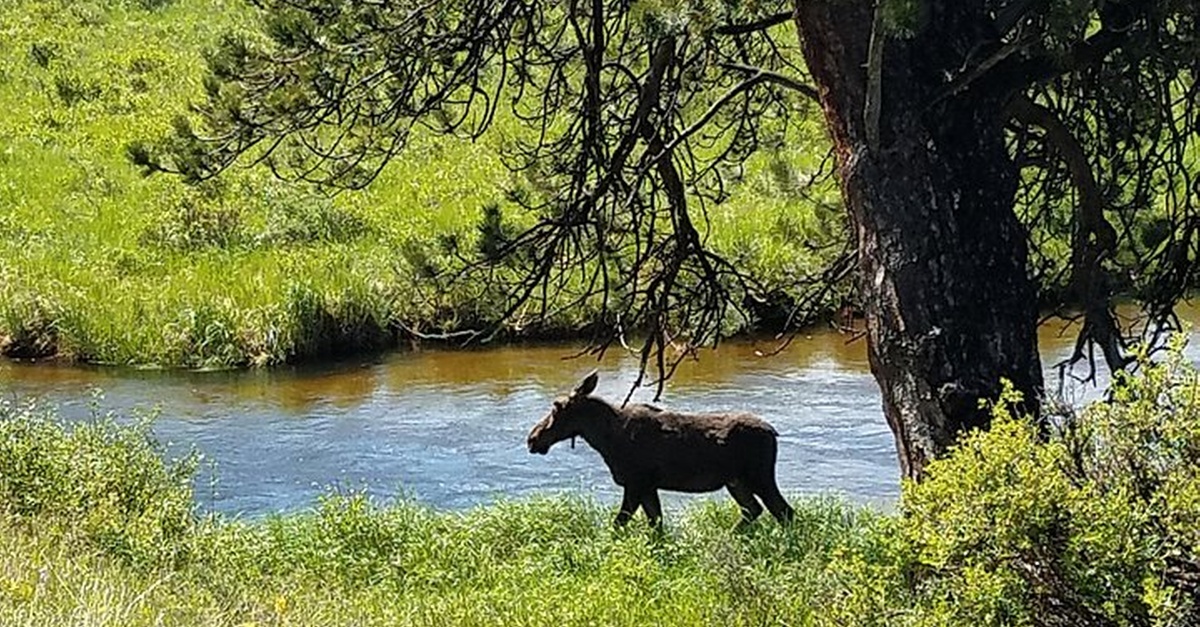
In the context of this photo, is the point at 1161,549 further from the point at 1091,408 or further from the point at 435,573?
the point at 435,573

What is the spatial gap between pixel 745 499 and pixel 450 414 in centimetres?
486

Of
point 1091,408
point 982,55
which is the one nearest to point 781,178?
point 982,55

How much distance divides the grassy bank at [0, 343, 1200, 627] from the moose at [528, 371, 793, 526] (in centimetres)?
23

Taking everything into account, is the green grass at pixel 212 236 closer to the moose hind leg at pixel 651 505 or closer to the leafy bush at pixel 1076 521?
the moose hind leg at pixel 651 505

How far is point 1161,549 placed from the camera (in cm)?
404

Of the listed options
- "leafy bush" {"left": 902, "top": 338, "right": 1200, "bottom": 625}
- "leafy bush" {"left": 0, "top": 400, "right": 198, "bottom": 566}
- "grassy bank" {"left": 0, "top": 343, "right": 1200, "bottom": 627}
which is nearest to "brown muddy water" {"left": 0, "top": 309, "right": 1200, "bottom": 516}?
"leafy bush" {"left": 0, "top": 400, "right": 198, "bottom": 566}

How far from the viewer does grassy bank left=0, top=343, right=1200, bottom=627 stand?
13.3ft

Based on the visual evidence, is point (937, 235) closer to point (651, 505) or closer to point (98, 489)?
point (651, 505)

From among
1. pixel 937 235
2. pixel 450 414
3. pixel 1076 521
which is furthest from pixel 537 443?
pixel 1076 521

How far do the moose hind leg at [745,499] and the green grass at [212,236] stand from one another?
64.6 inches

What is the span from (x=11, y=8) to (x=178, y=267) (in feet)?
55.5

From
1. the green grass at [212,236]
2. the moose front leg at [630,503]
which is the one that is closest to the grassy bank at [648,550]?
the moose front leg at [630,503]

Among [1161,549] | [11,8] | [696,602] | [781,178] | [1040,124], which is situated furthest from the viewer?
[11,8]

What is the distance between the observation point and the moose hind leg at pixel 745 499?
1034 centimetres
